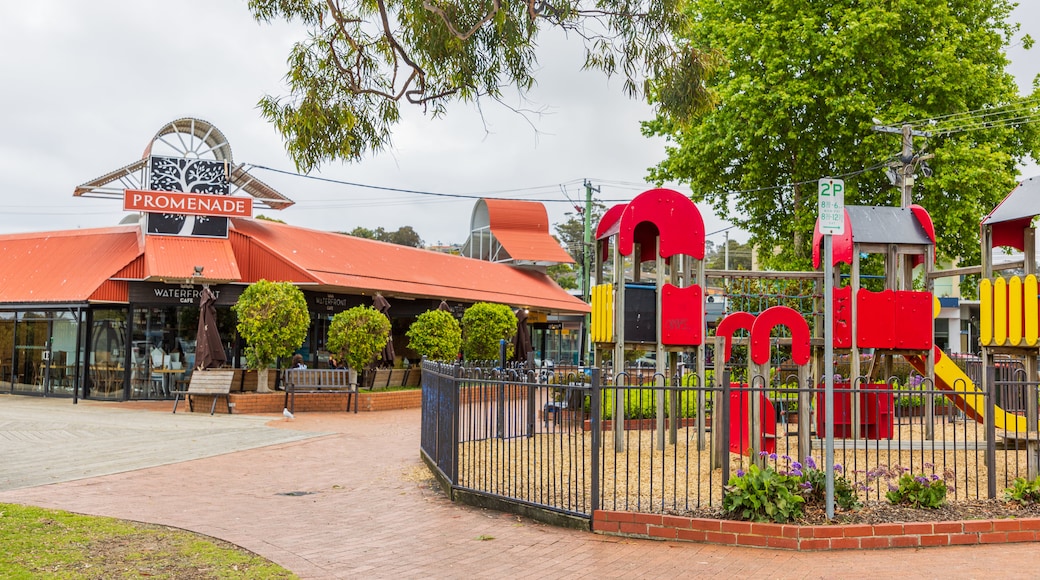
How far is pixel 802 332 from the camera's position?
30.2ft

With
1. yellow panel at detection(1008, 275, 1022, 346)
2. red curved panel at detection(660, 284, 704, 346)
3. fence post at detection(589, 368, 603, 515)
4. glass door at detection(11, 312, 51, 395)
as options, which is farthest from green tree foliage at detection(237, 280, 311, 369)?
yellow panel at detection(1008, 275, 1022, 346)

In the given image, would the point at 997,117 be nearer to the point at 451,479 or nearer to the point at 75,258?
the point at 451,479

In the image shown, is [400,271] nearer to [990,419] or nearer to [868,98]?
[868,98]

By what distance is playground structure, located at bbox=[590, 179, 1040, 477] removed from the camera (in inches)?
368

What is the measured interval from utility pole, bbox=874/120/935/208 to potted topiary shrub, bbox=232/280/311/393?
12738 millimetres

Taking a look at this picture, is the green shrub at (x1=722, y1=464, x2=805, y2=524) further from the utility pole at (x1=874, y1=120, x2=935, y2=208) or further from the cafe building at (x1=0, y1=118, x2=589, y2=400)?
the cafe building at (x1=0, y1=118, x2=589, y2=400)

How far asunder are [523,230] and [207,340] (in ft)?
60.8

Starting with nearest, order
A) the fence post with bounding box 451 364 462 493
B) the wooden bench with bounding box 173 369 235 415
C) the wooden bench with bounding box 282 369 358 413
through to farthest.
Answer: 1. the fence post with bounding box 451 364 462 493
2. the wooden bench with bounding box 173 369 235 415
3. the wooden bench with bounding box 282 369 358 413

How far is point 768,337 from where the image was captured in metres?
9.29

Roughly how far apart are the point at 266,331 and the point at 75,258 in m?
7.14

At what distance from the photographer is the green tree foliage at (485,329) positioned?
2373cm

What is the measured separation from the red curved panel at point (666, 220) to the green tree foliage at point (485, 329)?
12.7 meters


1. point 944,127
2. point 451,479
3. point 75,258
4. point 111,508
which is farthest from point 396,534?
point 944,127

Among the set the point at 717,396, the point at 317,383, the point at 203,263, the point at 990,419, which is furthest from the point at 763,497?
the point at 203,263
